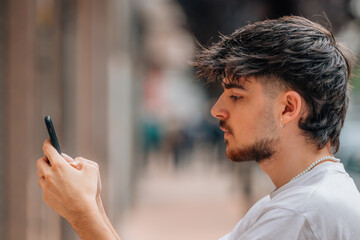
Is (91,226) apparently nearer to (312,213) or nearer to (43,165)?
(43,165)

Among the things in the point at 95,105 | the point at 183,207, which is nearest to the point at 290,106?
the point at 95,105

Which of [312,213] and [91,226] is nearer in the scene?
[312,213]

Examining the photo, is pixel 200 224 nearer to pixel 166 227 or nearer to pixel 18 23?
pixel 166 227

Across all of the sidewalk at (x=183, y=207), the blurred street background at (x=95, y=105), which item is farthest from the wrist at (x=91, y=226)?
the sidewalk at (x=183, y=207)

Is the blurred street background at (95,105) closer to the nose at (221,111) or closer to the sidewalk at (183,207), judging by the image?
the sidewalk at (183,207)

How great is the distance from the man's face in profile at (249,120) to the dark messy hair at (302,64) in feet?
0.16

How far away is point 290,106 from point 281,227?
0.43 meters

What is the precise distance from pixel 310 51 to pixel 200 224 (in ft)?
27.6

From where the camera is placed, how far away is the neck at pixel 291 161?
194 centimetres

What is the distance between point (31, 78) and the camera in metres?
3.95

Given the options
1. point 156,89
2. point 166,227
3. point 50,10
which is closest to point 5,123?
point 50,10

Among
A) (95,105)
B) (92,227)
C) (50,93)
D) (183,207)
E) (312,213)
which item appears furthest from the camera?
(183,207)

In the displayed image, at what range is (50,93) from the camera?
16.2 ft

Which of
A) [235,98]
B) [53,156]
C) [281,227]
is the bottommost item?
[281,227]
